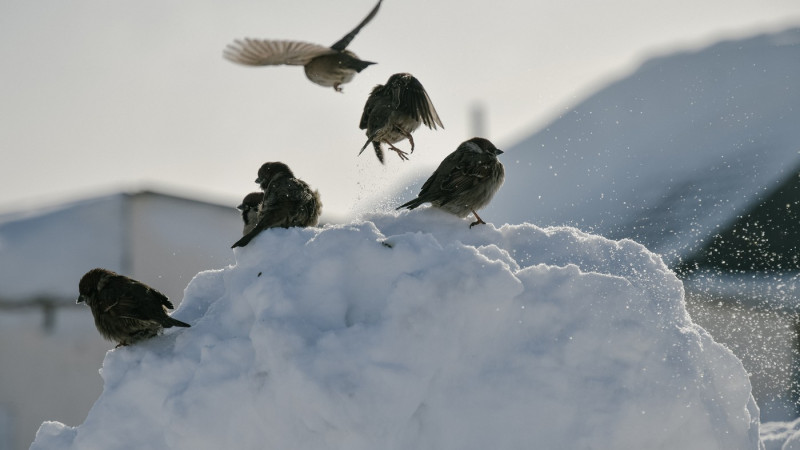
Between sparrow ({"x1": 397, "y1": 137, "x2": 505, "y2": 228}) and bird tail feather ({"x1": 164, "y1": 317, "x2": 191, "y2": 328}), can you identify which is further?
sparrow ({"x1": 397, "y1": 137, "x2": 505, "y2": 228})

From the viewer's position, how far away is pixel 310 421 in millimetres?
3318

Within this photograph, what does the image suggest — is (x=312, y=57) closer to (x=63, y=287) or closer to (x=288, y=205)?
(x=288, y=205)

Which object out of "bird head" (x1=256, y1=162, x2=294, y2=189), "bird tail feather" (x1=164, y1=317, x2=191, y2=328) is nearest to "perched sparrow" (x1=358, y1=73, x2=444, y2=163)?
"bird head" (x1=256, y1=162, x2=294, y2=189)

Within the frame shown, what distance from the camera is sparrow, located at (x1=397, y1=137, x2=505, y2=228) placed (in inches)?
188

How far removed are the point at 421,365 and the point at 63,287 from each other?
886cm

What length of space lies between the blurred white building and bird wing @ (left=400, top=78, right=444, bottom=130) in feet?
20.2

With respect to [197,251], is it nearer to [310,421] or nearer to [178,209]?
[178,209]

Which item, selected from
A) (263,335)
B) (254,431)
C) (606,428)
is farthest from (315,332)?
(606,428)

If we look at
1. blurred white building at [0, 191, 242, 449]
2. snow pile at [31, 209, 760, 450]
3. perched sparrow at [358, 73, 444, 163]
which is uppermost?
perched sparrow at [358, 73, 444, 163]

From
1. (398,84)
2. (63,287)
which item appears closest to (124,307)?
(398,84)

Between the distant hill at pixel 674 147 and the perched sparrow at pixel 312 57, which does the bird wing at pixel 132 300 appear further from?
the distant hill at pixel 674 147

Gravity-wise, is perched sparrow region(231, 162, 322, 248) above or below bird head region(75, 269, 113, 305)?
above

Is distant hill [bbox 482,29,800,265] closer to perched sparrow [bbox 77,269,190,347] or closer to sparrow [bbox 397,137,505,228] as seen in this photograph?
sparrow [bbox 397,137,505,228]

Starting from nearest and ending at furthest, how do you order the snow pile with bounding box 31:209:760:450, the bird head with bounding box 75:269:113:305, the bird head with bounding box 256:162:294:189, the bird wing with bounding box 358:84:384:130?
the snow pile with bounding box 31:209:760:450
the bird head with bounding box 75:269:113:305
the bird head with bounding box 256:162:294:189
the bird wing with bounding box 358:84:384:130
